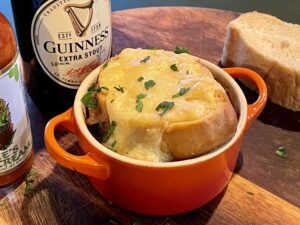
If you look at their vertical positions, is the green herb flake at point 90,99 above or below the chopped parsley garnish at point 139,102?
below

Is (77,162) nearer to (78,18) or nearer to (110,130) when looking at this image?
(110,130)

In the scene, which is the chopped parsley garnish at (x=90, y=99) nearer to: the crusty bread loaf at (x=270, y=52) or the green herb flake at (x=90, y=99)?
the green herb flake at (x=90, y=99)

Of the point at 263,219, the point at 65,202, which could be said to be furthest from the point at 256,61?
the point at 65,202

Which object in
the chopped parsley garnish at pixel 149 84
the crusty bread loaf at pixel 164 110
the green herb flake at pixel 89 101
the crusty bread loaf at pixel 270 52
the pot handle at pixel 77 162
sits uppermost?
the chopped parsley garnish at pixel 149 84

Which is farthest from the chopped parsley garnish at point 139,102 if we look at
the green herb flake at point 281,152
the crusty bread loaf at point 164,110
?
the green herb flake at point 281,152

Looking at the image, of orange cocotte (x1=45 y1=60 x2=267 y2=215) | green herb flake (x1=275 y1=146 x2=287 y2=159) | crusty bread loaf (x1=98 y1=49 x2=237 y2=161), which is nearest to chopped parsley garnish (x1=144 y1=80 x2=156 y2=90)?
crusty bread loaf (x1=98 y1=49 x2=237 y2=161)

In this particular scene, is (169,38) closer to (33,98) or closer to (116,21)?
(116,21)
